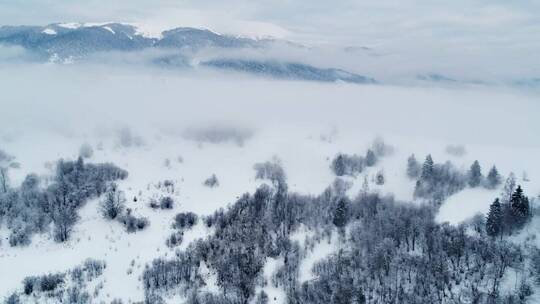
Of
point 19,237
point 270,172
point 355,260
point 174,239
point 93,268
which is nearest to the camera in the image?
point 93,268

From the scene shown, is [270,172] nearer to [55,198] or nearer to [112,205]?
[112,205]

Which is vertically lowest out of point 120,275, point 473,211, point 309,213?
point 120,275

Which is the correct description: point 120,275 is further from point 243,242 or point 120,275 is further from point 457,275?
point 457,275

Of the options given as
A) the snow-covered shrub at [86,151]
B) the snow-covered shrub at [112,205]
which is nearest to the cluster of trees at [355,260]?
the snow-covered shrub at [112,205]

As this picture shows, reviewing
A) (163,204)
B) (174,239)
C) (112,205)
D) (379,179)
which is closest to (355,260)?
(174,239)

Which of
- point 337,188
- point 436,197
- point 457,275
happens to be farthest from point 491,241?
point 337,188

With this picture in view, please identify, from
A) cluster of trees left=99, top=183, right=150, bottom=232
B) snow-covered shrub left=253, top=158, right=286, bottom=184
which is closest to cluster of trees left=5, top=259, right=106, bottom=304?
cluster of trees left=99, top=183, right=150, bottom=232
